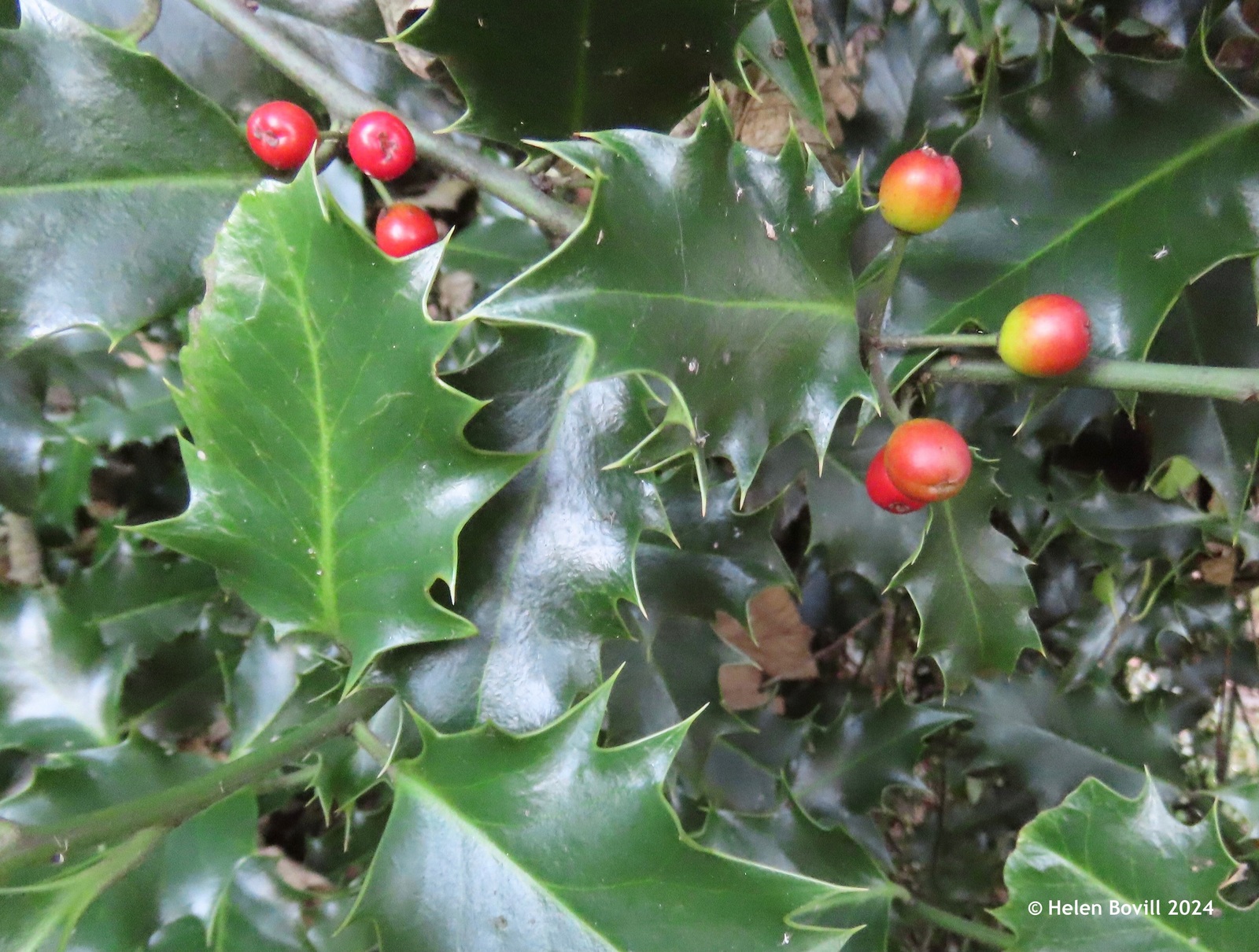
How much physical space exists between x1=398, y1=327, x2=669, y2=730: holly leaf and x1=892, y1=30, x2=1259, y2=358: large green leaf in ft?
0.94

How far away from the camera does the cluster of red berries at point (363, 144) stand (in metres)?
0.68

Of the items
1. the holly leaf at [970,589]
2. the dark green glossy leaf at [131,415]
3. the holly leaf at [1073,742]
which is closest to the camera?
the holly leaf at [970,589]

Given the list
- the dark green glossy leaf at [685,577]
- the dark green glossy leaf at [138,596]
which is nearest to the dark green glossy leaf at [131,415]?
the dark green glossy leaf at [138,596]

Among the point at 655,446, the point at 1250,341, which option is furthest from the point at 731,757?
the point at 1250,341

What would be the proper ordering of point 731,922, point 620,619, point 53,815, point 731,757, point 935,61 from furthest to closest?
point 731,757
point 935,61
point 53,815
point 620,619
point 731,922

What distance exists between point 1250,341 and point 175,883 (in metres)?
1.23

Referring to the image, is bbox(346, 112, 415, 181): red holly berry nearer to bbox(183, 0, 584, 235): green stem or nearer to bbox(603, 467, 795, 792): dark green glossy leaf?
bbox(183, 0, 584, 235): green stem

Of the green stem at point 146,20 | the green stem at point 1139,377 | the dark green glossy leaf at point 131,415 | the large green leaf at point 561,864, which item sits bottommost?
the dark green glossy leaf at point 131,415

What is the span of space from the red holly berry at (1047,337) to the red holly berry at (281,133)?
580mm

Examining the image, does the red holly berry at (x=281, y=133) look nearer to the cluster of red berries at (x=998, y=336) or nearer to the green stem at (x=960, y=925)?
the cluster of red berries at (x=998, y=336)

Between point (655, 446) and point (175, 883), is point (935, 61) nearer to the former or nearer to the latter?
point (655, 446)

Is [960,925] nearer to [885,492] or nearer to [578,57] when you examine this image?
[885,492]

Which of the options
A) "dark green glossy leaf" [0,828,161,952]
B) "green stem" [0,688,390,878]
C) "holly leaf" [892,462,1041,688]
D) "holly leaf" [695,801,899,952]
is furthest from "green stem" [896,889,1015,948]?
"dark green glossy leaf" [0,828,161,952]

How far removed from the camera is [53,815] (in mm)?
846
